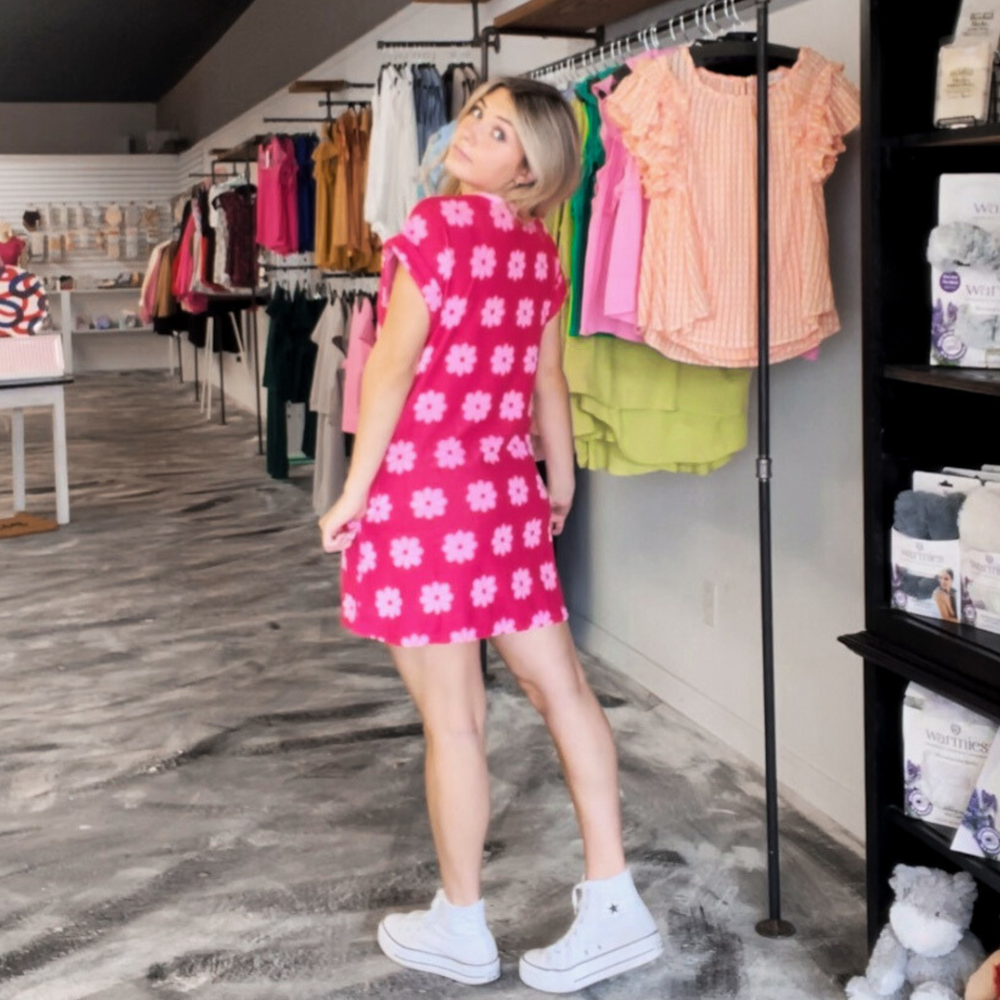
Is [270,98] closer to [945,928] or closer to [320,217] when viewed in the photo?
[320,217]

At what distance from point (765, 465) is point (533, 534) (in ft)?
1.61

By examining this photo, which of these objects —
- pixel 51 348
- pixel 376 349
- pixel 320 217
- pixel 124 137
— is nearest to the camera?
pixel 376 349

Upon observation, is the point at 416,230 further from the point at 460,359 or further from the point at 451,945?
the point at 451,945

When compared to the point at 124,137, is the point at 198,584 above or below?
below

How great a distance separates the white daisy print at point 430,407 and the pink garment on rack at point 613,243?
2.87 feet

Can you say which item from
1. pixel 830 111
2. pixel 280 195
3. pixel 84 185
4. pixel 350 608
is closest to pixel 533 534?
pixel 350 608

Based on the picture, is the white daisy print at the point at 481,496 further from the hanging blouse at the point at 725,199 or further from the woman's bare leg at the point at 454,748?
the hanging blouse at the point at 725,199

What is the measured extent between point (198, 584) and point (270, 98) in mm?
5598

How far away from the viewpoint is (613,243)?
120 inches

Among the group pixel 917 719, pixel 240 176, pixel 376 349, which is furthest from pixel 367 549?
pixel 240 176

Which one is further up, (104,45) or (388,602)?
(104,45)

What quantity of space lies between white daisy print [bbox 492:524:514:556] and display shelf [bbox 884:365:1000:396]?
66 cm

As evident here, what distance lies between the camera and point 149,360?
52.5 feet

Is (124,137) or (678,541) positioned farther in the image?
(124,137)
